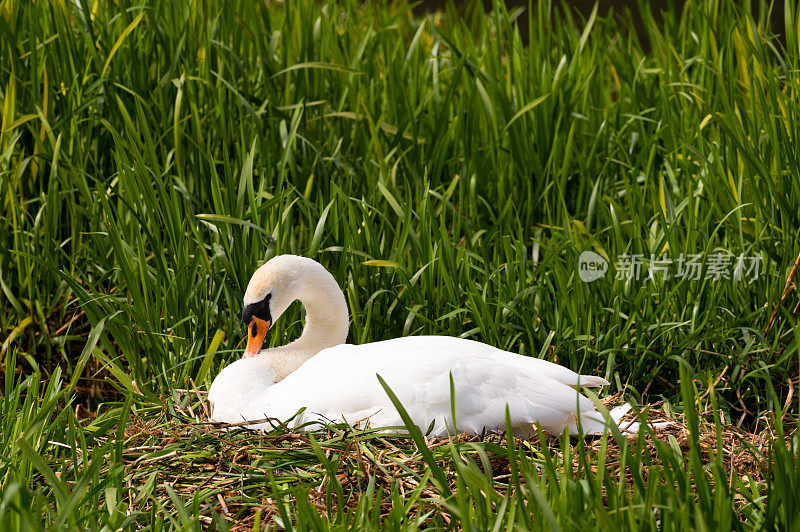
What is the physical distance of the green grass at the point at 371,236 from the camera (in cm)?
225

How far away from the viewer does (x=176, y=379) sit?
305 cm

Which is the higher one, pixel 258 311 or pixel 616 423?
pixel 258 311

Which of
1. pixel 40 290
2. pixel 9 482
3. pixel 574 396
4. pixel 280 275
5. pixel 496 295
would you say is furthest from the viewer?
pixel 40 290

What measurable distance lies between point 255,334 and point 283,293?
16 centimetres

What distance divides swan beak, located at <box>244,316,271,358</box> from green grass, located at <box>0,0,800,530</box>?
0.19 metres

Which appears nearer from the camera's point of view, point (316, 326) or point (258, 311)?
point (258, 311)

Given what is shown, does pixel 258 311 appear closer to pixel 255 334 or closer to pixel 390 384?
pixel 255 334

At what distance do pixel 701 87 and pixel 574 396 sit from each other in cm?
193

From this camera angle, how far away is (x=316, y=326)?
2.97 meters

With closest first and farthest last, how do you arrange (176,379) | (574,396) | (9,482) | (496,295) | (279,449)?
1. (9,482)
2. (279,449)
3. (574,396)
4. (176,379)
5. (496,295)

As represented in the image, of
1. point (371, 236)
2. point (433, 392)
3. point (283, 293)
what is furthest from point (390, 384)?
point (371, 236)

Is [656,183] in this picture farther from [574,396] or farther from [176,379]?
[176,379]

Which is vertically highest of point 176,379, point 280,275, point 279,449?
point 280,275

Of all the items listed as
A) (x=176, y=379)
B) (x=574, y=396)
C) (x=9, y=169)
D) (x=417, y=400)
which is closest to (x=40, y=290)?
(x=9, y=169)
